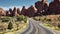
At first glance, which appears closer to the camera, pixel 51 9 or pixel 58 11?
pixel 58 11

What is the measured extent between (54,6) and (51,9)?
20.5 feet

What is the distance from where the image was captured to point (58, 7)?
18250cm

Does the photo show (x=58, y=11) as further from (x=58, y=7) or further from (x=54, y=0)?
(x=54, y=0)

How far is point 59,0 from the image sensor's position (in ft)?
604

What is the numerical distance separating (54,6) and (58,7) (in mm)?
7683

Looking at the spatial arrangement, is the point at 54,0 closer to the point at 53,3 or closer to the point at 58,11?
the point at 53,3

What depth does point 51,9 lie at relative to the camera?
194250mm

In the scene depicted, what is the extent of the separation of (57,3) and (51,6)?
11.9 metres

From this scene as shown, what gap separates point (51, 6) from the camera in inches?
7717

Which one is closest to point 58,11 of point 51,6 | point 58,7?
point 58,7

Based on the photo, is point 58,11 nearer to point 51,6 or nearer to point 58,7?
point 58,7

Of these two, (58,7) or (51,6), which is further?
(51,6)

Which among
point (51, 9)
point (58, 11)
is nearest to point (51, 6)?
point (51, 9)

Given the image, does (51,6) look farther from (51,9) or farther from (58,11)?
(58,11)
